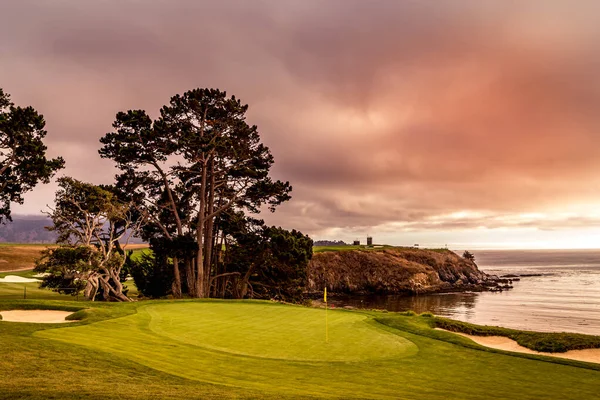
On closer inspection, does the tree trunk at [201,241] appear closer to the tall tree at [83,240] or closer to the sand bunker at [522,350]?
the tall tree at [83,240]

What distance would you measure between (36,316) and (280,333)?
39.6 ft

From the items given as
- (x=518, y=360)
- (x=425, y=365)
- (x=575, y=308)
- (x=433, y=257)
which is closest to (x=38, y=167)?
(x=425, y=365)

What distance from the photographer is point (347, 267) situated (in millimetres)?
74375

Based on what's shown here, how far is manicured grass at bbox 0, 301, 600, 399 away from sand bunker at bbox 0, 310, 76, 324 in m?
1.59

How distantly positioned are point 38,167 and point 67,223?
537cm

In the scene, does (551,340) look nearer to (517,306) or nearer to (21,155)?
(21,155)

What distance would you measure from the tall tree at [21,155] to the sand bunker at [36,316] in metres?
11.2

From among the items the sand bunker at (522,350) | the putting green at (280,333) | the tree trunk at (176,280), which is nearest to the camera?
the putting green at (280,333)

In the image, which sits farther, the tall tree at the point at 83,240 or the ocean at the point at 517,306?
the ocean at the point at 517,306

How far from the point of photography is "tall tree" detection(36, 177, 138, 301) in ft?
87.1

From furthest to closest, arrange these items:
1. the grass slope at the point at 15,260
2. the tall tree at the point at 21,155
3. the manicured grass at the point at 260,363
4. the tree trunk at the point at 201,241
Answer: the grass slope at the point at 15,260, the tree trunk at the point at 201,241, the tall tree at the point at 21,155, the manicured grass at the point at 260,363

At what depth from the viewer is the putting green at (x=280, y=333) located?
12.5 metres

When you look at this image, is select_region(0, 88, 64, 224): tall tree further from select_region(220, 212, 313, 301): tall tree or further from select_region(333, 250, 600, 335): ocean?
select_region(333, 250, 600, 335): ocean

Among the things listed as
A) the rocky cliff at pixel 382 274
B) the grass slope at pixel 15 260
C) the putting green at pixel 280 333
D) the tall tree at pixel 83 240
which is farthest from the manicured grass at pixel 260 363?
the grass slope at pixel 15 260
